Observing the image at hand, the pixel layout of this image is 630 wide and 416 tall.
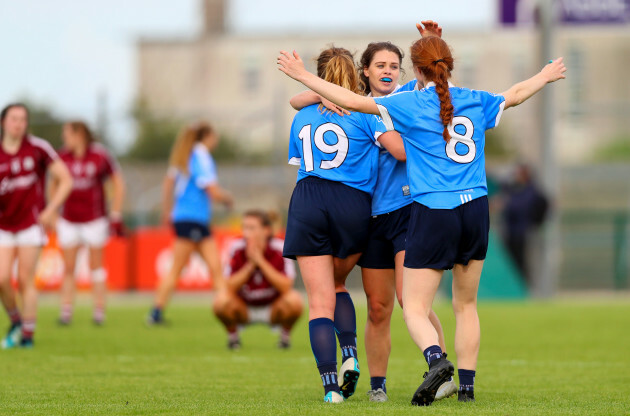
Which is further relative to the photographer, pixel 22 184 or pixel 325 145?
pixel 22 184

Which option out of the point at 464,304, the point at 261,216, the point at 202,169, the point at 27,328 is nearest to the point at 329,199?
the point at 464,304

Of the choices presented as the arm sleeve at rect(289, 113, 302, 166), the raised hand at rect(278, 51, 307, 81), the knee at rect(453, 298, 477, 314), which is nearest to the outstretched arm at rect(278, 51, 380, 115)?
the raised hand at rect(278, 51, 307, 81)

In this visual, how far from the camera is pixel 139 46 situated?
38344 mm

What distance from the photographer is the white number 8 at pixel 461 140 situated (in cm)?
566

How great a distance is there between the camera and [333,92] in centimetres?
554

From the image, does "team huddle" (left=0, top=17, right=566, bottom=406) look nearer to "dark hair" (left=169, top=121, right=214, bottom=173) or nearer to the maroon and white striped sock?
the maroon and white striped sock

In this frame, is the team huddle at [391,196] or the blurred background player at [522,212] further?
the blurred background player at [522,212]

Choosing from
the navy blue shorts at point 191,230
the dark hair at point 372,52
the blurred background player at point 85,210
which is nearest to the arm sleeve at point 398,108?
the dark hair at point 372,52

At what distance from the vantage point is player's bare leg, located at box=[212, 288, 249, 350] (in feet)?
31.4

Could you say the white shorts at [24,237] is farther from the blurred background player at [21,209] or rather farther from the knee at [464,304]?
the knee at [464,304]

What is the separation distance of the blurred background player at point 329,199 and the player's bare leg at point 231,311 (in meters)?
3.61

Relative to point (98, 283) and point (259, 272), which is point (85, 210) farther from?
point (259, 272)

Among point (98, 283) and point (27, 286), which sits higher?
point (27, 286)

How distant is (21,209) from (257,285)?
2.16 metres
